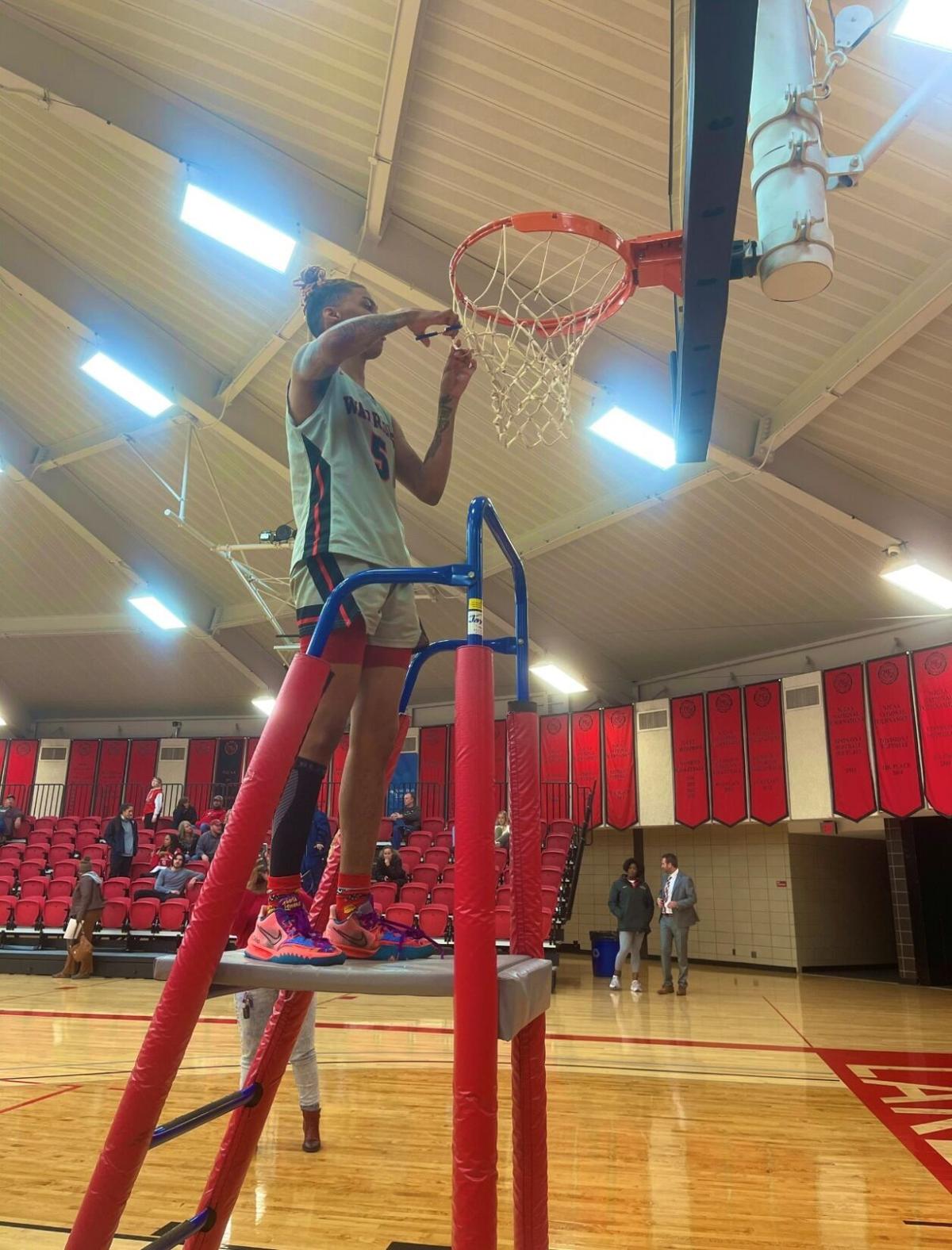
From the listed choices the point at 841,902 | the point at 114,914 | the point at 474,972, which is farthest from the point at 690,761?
the point at 474,972

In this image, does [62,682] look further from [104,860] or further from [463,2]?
[463,2]

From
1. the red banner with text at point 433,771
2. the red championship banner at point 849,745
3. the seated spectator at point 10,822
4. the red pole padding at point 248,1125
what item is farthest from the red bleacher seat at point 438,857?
the red pole padding at point 248,1125

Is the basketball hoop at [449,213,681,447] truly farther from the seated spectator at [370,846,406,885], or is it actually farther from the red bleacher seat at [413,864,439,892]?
the red bleacher seat at [413,864,439,892]

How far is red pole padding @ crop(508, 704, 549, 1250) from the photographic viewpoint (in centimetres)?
206

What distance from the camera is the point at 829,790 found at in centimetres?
1233

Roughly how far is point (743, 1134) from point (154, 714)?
1835cm

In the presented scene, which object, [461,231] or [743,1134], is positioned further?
[461,231]

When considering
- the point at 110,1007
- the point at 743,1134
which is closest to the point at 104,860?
the point at 110,1007

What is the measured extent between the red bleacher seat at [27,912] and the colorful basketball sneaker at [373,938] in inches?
488

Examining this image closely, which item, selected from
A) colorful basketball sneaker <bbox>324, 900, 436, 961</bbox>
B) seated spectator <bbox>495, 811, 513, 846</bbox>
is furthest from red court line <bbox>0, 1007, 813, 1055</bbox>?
colorful basketball sneaker <bbox>324, 900, 436, 961</bbox>

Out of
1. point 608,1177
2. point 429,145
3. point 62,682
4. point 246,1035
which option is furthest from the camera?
point 62,682

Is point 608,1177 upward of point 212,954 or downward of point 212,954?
downward

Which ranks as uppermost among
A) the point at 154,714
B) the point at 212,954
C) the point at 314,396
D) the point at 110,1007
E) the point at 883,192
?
the point at 883,192

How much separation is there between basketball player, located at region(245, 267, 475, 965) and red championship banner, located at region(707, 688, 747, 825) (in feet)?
39.9
